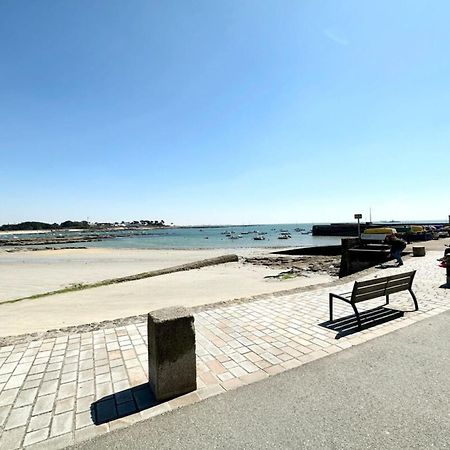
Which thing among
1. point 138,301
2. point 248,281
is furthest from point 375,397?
point 248,281

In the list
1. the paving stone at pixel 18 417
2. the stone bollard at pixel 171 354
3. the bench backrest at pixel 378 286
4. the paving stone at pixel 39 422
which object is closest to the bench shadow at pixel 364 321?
the bench backrest at pixel 378 286

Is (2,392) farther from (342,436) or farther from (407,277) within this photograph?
(407,277)

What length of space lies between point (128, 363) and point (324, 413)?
2.70 m

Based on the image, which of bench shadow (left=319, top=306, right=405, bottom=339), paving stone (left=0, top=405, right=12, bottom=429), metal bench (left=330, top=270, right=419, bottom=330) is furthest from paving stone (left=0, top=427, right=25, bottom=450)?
metal bench (left=330, top=270, right=419, bottom=330)

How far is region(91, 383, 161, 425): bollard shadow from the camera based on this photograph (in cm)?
301

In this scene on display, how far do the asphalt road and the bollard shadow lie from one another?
0.26 metres

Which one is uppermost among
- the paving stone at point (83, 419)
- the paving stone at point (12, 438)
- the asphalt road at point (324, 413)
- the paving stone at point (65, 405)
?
the paving stone at point (65, 405)

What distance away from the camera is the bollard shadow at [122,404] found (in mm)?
3010

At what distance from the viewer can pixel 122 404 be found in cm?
321

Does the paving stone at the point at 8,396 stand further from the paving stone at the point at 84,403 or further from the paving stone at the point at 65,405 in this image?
the paving stone at the point at 84,403

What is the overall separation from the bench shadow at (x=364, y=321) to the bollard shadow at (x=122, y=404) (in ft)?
10.6

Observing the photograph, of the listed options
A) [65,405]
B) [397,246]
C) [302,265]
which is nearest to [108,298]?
[65,405]

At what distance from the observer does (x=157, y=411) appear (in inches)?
121

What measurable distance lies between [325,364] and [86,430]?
297 cm
